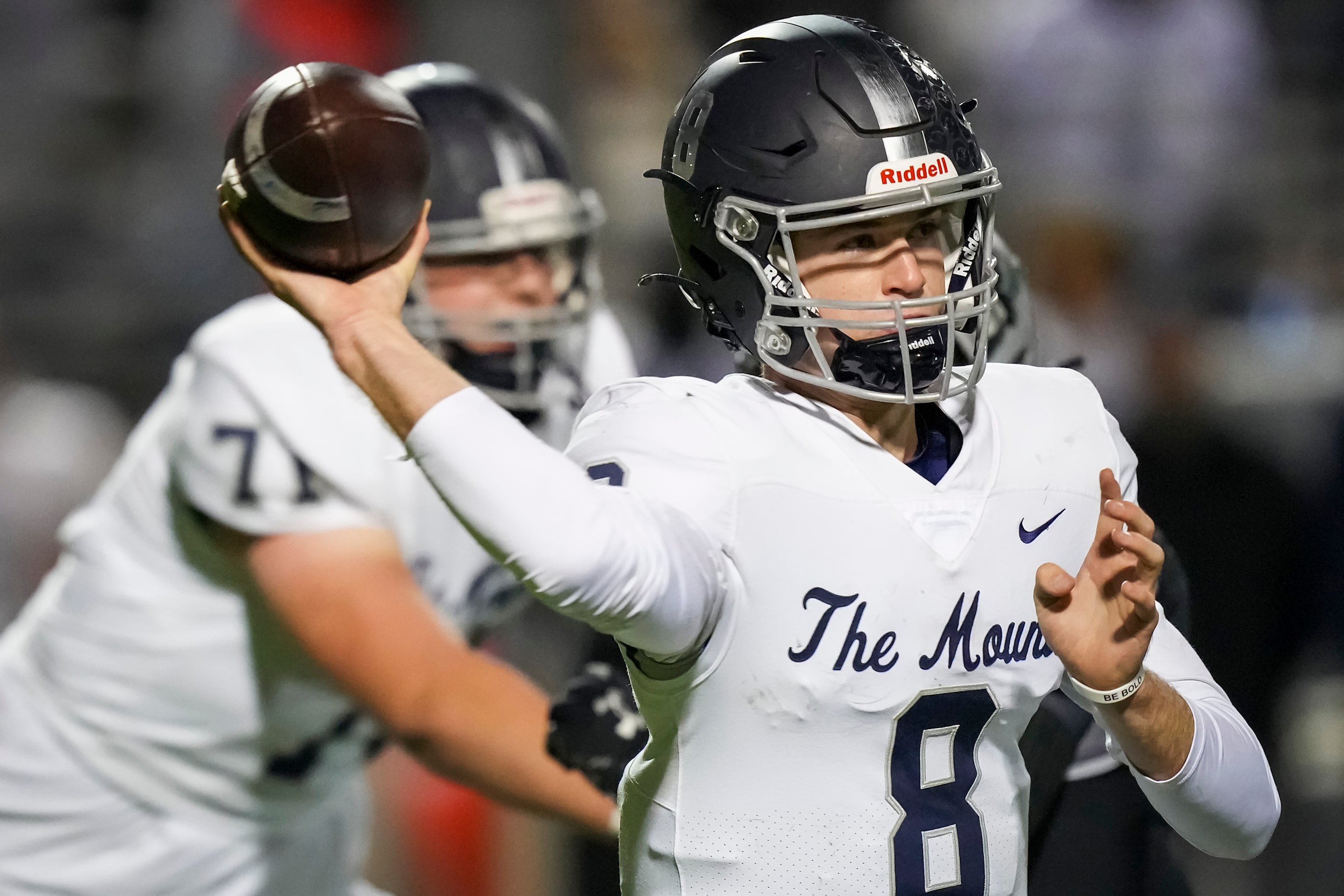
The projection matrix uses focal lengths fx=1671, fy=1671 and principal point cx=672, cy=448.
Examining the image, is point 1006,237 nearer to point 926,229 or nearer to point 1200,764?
point 926,229

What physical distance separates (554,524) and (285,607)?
131 cm

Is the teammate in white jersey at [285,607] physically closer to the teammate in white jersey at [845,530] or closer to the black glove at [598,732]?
the black glove at [598,732]

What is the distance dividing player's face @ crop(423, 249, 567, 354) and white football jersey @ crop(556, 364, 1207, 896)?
1185 mm

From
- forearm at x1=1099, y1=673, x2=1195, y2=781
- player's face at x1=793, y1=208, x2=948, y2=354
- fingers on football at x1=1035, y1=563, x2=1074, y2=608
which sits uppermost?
player's face at x1=793, y1=208, x2=948, y2=354

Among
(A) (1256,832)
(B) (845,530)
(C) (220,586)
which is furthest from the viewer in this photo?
(C) (220,586)

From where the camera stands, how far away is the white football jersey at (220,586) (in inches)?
109

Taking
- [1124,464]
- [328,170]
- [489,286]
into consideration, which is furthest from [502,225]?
[1124,464]

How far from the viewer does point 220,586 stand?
2867mm

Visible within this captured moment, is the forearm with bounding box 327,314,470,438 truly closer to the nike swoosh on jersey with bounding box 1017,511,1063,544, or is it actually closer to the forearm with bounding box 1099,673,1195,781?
the nike swoosh on jersey with bounding box 1017,511,1063,544

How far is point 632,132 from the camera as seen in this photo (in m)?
6.71

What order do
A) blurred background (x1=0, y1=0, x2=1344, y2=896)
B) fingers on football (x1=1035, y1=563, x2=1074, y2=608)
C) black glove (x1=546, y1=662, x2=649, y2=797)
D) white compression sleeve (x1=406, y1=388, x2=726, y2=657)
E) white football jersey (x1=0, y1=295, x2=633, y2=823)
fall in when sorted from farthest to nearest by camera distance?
blurred background (x1=0, y1=0, x2=1344, y2=896) → white football jersey (x1=0, y1=295, x2=633, y2=823) → black glove (x1=546, y1=662, x2=649, y2=797) → fingers on football (x1=1035, y1=563, x2=1074, y2=608) → white compression sleeve (x1=406, y1=388, x2=726, y2=657)

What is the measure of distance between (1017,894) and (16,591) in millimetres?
4405

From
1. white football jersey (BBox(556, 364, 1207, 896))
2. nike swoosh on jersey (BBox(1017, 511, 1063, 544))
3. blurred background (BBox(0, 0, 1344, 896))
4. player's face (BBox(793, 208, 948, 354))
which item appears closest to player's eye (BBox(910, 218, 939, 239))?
player's face (BBox(793, 208, 948, 354))

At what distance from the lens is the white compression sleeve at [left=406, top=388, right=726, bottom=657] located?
1507 mm
